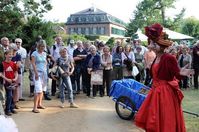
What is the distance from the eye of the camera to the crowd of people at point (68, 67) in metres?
10.3

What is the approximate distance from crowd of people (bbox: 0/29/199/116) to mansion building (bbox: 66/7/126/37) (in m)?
102

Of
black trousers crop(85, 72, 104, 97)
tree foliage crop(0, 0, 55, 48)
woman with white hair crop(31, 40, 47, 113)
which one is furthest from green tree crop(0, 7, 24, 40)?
woman with white hair crop(31, 40, 47, 113)

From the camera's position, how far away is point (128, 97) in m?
9.59

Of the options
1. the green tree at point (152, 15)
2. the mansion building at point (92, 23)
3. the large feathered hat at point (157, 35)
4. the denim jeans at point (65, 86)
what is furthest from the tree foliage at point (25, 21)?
the mansion building at point (92, 23)

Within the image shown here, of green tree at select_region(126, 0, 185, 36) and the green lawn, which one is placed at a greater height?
green tree at select_region(126, 0, 185, 36)

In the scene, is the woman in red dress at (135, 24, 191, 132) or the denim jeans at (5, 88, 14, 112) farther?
the denim jeans at (5, 88, 14, 112)

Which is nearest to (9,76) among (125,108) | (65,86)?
(65,86)

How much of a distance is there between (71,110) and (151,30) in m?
5.13

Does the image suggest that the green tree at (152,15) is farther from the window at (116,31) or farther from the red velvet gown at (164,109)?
the red velvet gown at (164,109)

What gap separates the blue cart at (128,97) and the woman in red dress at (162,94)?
284cm

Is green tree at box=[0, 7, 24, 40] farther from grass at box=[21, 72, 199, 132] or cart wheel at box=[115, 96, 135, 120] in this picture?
cart wheel at box=[115, 96, 135, 120]

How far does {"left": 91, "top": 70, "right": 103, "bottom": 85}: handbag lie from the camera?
1348 cm

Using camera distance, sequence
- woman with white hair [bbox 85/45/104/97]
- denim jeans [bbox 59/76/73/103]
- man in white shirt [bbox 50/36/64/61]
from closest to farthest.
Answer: denim jeans [bbox 59/76/73/103], woman with white hair [bbox 85/45/104/97], man in white shirt [bbox 50/36/64/61]

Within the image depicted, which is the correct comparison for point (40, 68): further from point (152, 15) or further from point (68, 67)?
point (152, 15)
